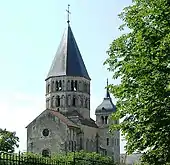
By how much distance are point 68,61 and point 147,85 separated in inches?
2477

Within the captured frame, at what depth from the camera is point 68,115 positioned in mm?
78250

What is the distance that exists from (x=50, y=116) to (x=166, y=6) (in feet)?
183

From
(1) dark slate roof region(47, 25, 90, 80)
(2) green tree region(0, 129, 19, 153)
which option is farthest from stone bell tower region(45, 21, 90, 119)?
(2) green tree region(0, 129, 19, 153)

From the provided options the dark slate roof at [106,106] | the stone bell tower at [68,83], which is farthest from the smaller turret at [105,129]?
the stone bell tower at [68,83]

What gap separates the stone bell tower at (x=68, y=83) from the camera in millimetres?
79438

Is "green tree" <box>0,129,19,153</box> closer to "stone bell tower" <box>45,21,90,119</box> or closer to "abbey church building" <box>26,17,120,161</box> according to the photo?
"abbey church building" <box>26,17,120,161</box>

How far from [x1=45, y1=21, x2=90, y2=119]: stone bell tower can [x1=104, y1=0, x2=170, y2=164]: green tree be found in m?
57.9

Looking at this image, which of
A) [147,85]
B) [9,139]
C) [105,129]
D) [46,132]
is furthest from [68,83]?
[147,85]

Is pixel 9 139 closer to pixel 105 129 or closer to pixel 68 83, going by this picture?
pixel 68 83

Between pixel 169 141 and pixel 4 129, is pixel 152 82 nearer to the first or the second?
pixel 169 141

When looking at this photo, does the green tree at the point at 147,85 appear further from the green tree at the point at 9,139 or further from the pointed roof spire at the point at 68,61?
the pointed roof spire at the point at 68,61

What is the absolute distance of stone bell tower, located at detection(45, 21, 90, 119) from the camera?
Result: 79438 millimetres

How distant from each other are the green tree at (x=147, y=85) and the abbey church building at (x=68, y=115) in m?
52.2

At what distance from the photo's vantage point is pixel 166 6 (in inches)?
763
